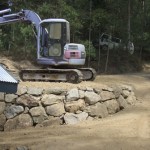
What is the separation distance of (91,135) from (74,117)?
192 cm

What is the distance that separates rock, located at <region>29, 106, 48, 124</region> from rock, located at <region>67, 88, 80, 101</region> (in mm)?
899

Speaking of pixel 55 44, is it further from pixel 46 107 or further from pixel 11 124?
pixel 11 124

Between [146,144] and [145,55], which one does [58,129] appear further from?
[145,55]

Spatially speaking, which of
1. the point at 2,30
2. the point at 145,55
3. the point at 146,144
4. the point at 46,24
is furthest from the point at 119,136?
the point at 145,55

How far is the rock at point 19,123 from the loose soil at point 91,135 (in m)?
0.34

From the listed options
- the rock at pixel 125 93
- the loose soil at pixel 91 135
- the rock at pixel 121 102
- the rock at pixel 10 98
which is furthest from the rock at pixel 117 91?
the rock at pixel 10 98

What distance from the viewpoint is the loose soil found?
10.7 meters

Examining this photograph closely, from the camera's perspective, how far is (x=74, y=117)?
1353cm

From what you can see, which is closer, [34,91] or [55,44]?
[34,91]

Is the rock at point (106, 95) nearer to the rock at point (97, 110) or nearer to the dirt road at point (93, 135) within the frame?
the rock at point (97, 110)

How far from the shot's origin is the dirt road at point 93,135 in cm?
1070

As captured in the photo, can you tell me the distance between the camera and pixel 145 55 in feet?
120

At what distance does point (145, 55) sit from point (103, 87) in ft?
73.0

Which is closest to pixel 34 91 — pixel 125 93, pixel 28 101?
pixel 28 101
